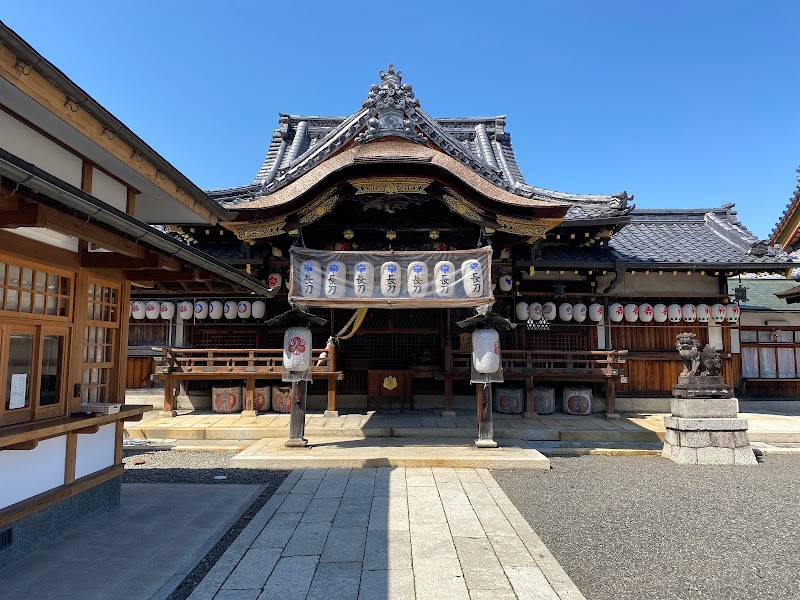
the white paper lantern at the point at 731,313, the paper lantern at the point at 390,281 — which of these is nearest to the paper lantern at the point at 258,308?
the paper lantern at the point at 390,281

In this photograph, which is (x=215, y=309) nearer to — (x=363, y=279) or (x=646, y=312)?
(x=363, y=279)

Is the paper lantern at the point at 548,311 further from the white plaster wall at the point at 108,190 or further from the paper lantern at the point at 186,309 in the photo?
the white plaster wall at the point at 108,190

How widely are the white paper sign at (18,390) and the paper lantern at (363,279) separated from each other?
5.90 m

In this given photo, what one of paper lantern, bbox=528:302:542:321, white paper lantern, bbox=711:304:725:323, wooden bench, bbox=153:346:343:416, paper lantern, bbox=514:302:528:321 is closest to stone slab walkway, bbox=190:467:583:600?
wooden bench, bbox=153:346:343:416

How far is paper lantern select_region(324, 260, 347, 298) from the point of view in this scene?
994cm

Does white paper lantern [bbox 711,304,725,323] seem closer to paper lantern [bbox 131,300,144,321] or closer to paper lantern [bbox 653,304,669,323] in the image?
paper lantern [bbox 653,304,669,323]

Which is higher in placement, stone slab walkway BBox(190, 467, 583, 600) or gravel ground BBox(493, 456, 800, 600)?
stone slab walkway BBox(190, 467, 583, 600)

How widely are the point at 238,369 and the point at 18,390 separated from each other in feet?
24.3

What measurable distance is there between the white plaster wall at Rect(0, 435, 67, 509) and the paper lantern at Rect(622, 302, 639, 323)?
1388 cm

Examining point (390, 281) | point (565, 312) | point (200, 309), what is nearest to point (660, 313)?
point (565, 312)

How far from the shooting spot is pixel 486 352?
31.7 ft

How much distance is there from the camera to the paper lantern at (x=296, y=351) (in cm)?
986

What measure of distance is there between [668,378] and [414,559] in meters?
12.2

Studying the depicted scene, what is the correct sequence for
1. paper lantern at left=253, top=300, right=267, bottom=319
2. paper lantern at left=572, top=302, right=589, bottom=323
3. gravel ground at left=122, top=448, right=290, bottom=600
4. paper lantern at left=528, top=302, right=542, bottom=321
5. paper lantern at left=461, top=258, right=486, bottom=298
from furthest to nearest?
paper lantern at left=572, top=302, right=589, bottom=323
paper lantern at left=528, top=302, right=542, bottom=321
paper lantern at left=253, top=300, right=267, bottom=319
paper lantern at left=461, top=258, right=486, bottom=298
gravel ground at left=122, top=448, right=290, bottom=600
